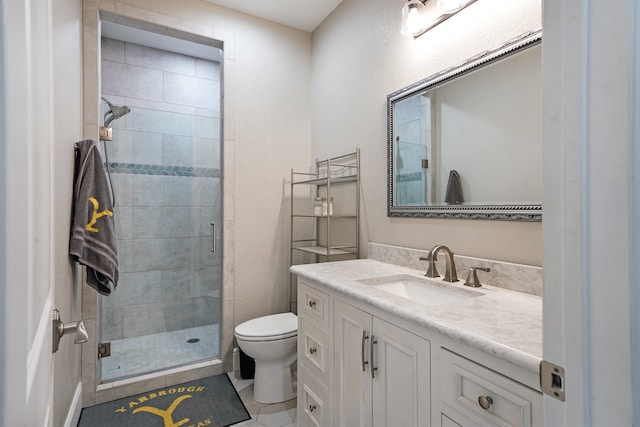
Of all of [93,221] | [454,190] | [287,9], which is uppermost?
[287,9]

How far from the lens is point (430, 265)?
1471 millimetres

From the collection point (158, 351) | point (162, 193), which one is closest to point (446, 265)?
point (158, 351)

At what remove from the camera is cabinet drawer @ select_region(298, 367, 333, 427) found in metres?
1.41

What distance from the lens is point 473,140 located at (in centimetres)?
140

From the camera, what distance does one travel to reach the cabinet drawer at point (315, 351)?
55.2 inches

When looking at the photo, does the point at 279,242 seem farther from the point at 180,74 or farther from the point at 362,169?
the point at 180,74

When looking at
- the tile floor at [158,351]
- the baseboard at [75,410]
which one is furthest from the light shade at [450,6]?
the baseboard at [75,410]

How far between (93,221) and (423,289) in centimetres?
168

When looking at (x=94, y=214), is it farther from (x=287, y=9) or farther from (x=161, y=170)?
(x=287, y=9)

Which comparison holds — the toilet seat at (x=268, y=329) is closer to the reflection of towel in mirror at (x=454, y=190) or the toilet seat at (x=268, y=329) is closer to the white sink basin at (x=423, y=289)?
the white sink basin at (x=423, y=289)

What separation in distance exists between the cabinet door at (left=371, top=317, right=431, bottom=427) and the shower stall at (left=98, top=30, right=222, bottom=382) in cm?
171

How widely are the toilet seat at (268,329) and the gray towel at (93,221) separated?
0.78 meters

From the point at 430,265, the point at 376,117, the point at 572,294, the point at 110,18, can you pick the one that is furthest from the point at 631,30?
the point at 110,18

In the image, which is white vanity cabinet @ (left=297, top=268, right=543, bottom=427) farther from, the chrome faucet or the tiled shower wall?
the tiled shower wall
